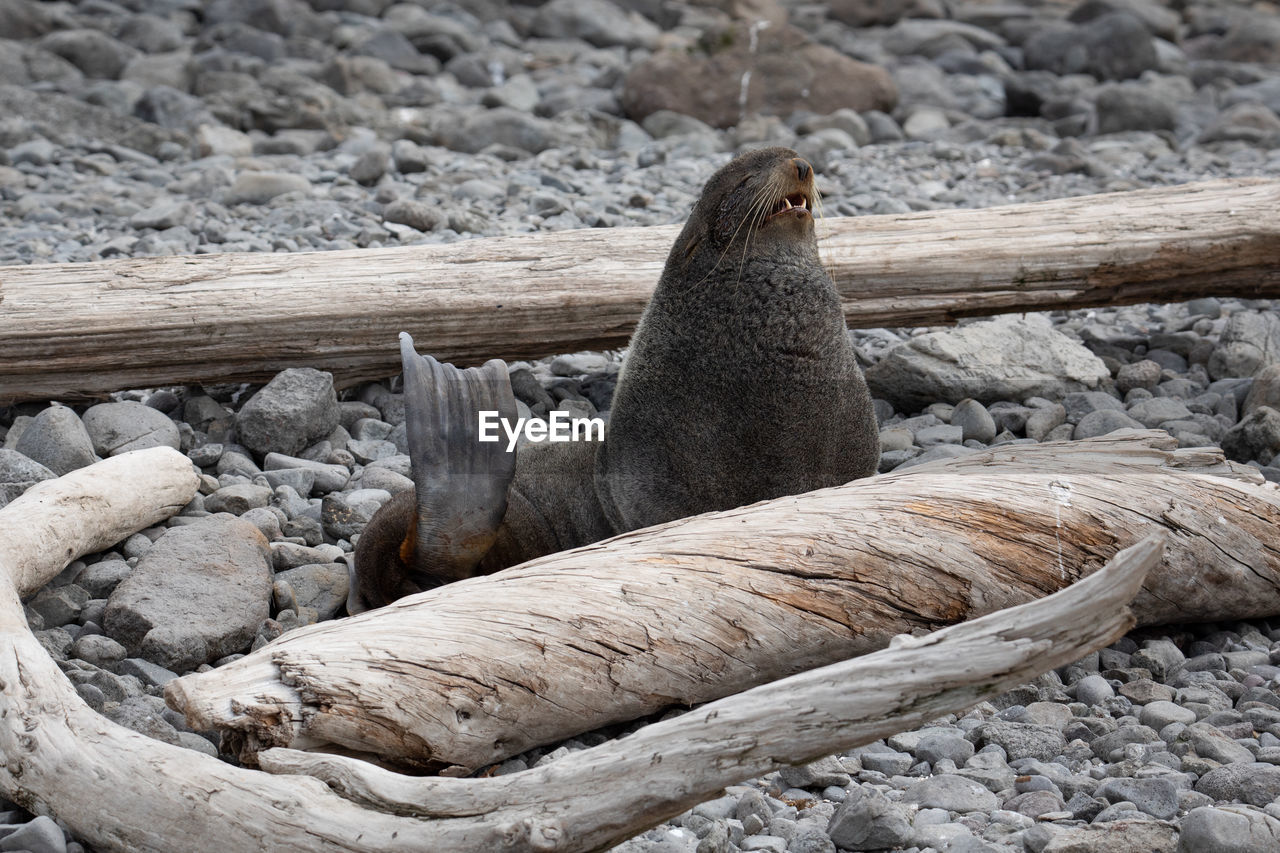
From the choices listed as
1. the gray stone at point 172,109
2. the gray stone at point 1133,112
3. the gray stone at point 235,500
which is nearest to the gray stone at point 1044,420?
the gray stone at point 235,500

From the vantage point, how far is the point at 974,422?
18.7 feet

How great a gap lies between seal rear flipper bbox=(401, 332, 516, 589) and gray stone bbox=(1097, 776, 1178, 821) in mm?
1976

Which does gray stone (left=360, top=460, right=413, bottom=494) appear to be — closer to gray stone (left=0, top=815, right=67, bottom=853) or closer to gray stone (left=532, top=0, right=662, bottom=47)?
gray stone (left=0, top=815, right=67, bottom=853)

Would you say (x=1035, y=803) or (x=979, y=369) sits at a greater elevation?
(x=979, y=369)

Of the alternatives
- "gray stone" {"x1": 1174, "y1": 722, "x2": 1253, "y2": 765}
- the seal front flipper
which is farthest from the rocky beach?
the seal front flipper

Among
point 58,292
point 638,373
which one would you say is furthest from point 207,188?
point 638,373

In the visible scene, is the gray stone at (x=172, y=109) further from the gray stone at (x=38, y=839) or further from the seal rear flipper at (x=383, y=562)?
the gray stone at (x=38, y=839)

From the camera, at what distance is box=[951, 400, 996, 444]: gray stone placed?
5652 mm

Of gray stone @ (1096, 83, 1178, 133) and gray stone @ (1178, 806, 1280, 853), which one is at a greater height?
gray stone @ (1096, 83, 1178, 133)

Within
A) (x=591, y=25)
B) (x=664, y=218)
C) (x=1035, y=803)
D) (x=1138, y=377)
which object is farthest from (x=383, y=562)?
(x=591, y=25)

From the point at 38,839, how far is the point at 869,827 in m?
1.81

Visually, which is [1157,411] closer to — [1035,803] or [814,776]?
[1035,803]

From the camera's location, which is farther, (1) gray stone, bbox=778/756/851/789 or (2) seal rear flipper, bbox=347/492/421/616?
(2) seal rear flipper, bbox=347/492/421/616

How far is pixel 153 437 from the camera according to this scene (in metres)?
5.19
